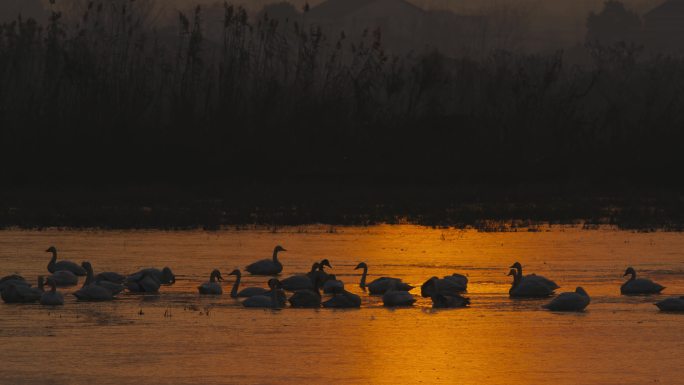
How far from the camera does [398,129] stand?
4034cm

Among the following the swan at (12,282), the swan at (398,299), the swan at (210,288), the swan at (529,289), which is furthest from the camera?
the swan at (210,288)

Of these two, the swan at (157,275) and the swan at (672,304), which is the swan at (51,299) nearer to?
the swan at (157,275)

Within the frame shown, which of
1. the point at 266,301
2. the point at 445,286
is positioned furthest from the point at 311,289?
the point at 445,286

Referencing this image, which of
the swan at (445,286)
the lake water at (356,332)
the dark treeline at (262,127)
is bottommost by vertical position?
the lake water at (356,332)

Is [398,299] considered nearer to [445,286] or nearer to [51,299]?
[445,286]

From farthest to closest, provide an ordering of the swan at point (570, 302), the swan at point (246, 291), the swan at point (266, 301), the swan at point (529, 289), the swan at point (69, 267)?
1. the swan at point (69, 267)
2. the swan at point (529, 289)
3. the swan at point (246, 291)
4. the swan at point (266, 301)
5. the swan at point (570, 302)

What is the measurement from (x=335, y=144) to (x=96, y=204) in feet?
32.4

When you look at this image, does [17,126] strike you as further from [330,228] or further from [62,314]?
[62,314]

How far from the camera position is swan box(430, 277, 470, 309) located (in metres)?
15.8

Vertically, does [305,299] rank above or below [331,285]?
below

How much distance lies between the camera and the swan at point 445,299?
15805mm

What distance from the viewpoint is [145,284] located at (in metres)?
16.9

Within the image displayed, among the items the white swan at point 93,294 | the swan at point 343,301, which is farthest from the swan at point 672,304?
the white swan at point 93,294

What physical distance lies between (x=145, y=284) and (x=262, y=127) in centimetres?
2181
